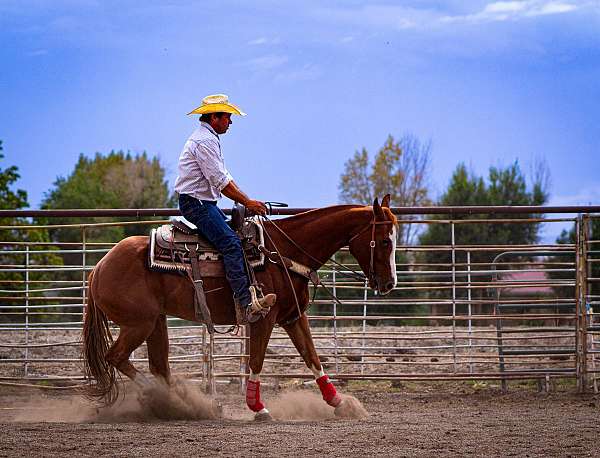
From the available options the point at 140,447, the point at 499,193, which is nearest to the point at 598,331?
the point at 140,447

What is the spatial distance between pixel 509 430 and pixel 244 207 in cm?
272

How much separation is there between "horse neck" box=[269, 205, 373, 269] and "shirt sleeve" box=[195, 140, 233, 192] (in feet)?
2.11

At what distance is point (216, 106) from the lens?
23.6ft

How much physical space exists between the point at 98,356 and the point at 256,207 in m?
1.83

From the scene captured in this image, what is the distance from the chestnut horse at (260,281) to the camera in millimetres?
7035

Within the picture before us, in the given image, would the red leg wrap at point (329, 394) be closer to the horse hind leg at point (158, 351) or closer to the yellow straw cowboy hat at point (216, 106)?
the horse hind leg at point (158, 351)

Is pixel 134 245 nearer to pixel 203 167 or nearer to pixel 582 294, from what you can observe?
pixel 203 167

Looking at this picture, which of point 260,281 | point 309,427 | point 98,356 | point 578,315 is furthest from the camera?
point 578,315

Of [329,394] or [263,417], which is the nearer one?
[263,417]

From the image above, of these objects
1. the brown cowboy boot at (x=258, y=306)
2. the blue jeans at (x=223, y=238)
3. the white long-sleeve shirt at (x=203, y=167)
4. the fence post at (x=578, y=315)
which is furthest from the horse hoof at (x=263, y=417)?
the fence post at (x=578, y=315)

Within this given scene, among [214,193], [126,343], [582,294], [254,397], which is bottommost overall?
[254,397]

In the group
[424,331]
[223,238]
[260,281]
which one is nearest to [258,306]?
[260,281]

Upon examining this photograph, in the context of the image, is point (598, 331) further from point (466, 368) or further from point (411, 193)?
point (411, 193)

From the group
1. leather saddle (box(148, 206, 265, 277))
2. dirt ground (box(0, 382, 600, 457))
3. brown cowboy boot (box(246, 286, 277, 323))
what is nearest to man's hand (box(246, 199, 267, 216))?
leather saddle (box(148, 206, 265, 277))
